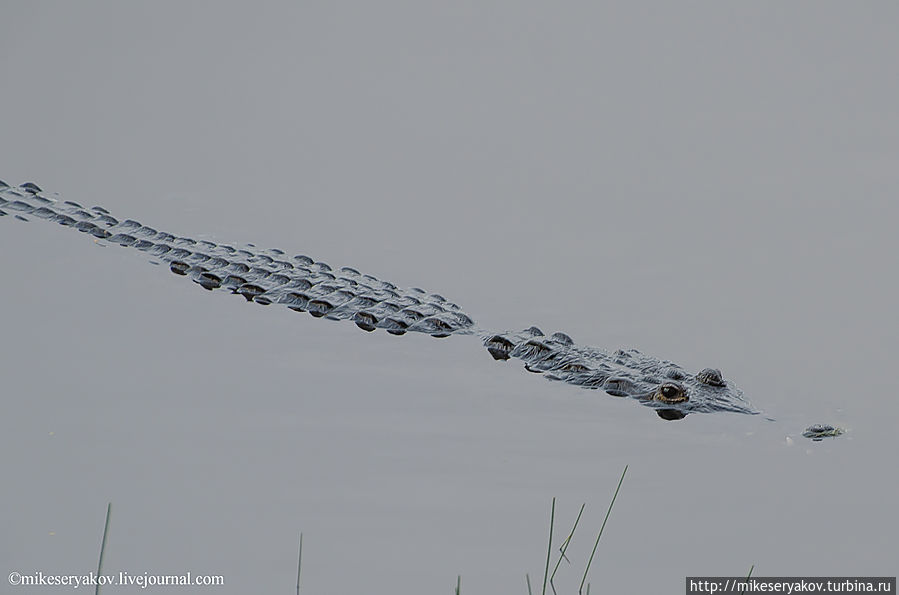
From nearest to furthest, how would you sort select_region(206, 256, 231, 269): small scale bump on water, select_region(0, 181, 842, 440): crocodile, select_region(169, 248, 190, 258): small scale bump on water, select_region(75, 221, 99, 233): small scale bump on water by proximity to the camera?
1. select_region(0, 181, 842, 440): crocodile
2. select_region(206, 256, 231, 269): small scale bump on water
3. select_region(169, 248, 190, 258): small scale bump on water
4. select_region(75, 221, 99, 233): small scale bump on water

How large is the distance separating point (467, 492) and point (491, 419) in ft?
3.03

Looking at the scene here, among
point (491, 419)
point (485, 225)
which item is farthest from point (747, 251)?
point (491, 419)

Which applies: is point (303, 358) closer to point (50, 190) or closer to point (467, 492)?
point (467, 492)

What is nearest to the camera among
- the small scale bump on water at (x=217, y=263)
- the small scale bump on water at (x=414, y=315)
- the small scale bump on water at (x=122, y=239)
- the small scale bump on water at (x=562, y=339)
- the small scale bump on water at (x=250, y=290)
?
the small scale bump on water at (x=562, y=339)

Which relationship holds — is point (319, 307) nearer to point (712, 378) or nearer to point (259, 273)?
point (259, 273)

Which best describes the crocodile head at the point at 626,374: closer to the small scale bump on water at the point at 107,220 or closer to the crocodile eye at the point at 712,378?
the crocodile eye at the point at 712,378

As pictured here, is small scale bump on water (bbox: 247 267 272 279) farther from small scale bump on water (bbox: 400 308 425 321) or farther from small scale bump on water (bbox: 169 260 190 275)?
small scale bump on water (bbox: 400 308 425 321)

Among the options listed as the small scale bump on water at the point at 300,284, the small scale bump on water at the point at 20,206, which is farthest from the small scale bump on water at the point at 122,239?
the small scale bump on water at the point at 300,284

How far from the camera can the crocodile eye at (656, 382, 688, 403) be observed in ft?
22.5

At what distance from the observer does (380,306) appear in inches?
324

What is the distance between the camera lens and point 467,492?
6.06 metres

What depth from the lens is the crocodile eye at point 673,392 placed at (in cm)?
687

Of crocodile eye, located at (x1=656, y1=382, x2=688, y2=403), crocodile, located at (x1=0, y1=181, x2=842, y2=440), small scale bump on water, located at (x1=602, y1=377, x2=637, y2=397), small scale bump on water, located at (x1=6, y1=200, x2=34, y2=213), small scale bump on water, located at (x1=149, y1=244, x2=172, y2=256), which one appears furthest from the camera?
small scale bump on water, located at (x1=6, y1=200, x2=34, y2=213)

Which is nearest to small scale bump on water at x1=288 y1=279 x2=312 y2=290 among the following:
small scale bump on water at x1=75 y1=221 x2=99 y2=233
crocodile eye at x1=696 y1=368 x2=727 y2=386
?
small scale bump on water at x1=75 y1=221 x2=99 y2=233
